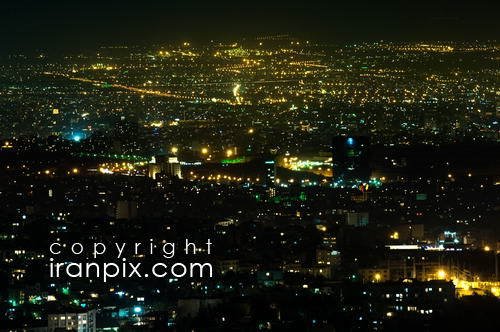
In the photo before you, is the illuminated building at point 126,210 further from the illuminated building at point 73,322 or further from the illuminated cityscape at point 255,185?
the illuminated building at point 73,322

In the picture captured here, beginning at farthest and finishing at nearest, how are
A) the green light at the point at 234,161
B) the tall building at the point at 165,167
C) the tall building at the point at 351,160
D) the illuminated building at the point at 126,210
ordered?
1. the green light at the point at 234,161
2. the tall building at the point at 351,160
3. the tall building at the point at 165,167
4. the illuminated building at the point at 126,210

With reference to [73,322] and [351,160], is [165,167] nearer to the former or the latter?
[351,160]

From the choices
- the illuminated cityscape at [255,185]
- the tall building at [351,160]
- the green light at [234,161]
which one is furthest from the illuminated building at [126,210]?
the green light at [234,161]

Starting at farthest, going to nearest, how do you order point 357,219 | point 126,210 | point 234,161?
1. point 234,161
2. point 126,210
3. point 357,219

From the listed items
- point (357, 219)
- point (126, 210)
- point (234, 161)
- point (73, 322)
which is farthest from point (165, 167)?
point (73, 322)

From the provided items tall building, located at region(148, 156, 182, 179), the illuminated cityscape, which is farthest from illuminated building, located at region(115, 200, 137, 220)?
A: tall building, located at region(148, 156, 182, 179)

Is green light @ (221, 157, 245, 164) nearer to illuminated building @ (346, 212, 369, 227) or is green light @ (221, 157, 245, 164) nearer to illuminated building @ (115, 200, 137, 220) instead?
illuminated building @ (115, 200, 137, 220)
